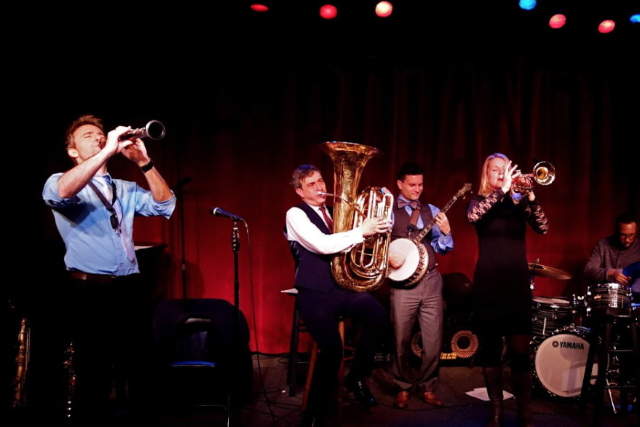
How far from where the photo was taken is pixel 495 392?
3.38 m

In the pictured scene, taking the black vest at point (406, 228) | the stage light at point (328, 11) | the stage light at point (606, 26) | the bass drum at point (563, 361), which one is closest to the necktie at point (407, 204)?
the black vest at point (406, 228)

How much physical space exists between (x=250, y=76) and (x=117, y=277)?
10.3 feet

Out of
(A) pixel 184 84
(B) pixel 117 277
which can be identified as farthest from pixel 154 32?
(B) pixel 117 277

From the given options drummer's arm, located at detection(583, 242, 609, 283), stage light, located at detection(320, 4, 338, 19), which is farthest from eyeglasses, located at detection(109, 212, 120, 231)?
drummer's arm, located at detection(583, 242, 609, 283)

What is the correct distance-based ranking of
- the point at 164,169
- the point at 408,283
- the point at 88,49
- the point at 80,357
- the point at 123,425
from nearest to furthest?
the point at 123,425, the point at 80,357, the point at 408,283, the point at 88,49, the point at 164,169

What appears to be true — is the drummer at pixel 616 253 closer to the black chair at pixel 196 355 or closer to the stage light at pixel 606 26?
the stage light at pixel 606 26

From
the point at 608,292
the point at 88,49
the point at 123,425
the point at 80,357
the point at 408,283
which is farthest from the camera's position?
the point at 88,49

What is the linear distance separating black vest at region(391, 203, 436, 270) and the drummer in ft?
6.56

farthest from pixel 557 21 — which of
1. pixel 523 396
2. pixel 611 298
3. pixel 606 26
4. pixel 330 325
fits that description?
pixel 330 325

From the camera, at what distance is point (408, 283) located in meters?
4.01

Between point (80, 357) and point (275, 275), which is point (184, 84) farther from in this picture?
point (80, 357)

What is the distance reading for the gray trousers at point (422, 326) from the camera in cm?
406

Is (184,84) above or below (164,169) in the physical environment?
above

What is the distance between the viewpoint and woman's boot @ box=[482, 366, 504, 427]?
334 centimetres
